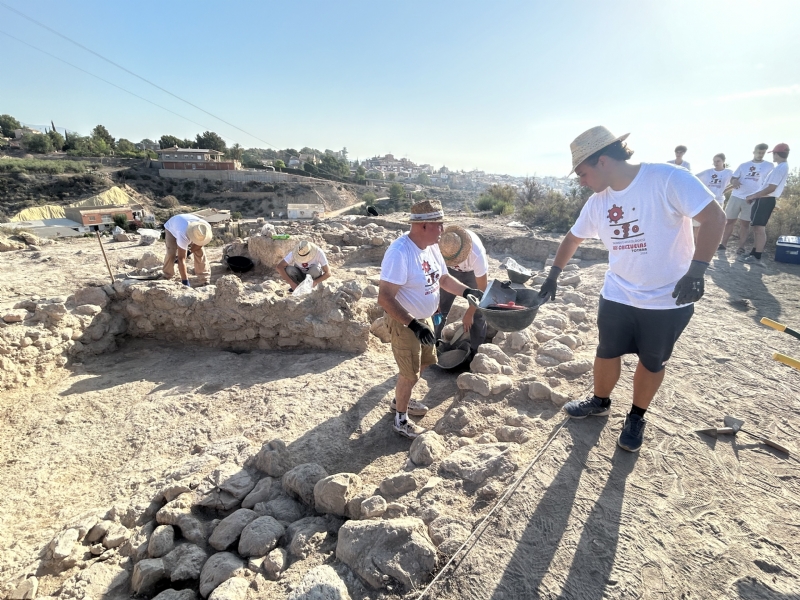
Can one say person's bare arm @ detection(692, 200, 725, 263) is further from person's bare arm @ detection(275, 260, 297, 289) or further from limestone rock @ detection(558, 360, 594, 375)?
person's bare arm @ detection(275, 260, 297, 289)

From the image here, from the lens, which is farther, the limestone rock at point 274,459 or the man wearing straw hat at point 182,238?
the man wearing straw hat at point 182,238

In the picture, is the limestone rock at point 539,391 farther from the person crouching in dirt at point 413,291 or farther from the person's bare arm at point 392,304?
the person's bare arm at point 392,304

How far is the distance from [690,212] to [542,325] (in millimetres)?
2820

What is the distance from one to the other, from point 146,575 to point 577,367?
3462 mm

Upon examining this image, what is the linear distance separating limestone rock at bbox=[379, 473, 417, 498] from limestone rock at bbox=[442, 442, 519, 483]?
23cm

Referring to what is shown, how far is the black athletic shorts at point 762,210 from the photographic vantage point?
6.50m

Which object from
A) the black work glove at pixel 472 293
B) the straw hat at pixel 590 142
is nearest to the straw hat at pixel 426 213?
the black work glove at pixel 472 293

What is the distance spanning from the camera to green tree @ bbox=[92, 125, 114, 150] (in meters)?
55.8

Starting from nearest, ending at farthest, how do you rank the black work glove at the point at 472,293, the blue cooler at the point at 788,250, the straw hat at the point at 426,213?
1. the straw hat at the point at 426,213
2. the black work glove at the point at 472,293
3. the blue cooler at the point at 788,250

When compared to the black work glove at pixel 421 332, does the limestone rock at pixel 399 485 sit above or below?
below

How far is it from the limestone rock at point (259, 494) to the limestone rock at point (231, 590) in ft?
2.17

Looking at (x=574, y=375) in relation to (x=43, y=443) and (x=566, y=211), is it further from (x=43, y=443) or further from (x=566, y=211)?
(x=566, y=211)

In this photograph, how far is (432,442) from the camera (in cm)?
263

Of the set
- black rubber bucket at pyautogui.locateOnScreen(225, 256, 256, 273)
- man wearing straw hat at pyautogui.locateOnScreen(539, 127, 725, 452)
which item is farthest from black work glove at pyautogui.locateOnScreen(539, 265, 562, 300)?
black rubber bucket at pyautogui.locateOnScreen(225, 256, 256, 273)
